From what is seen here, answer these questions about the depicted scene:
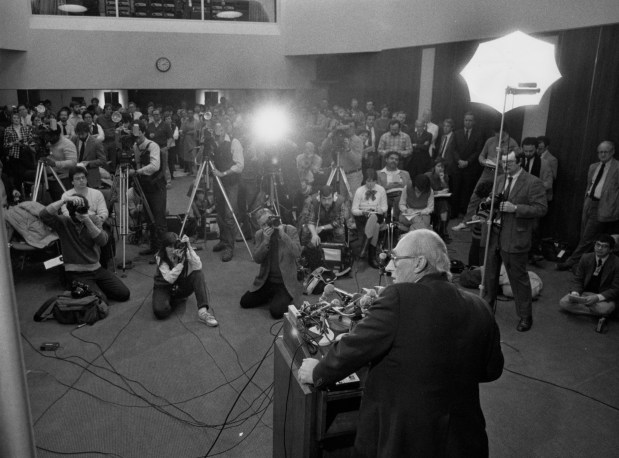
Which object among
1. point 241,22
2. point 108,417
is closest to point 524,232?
point 108,417

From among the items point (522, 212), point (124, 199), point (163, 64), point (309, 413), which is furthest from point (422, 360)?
point (163, 64)

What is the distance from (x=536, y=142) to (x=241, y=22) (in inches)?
327

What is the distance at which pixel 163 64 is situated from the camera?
1198 centimetres

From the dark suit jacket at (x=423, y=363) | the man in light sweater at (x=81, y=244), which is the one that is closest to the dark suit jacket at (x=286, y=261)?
the man in light sweater at (x=81, y=244)

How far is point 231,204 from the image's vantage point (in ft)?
21.9

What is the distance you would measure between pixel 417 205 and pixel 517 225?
6.36 feet

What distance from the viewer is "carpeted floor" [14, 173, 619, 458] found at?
3.16 meters

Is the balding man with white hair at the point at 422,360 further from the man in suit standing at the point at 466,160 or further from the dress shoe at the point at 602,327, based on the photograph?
the man in suit standing at the point at 466,160

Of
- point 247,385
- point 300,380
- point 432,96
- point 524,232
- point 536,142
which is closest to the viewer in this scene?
point 300,380

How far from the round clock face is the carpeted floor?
26.1 feet

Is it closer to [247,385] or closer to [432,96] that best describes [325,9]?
[432,96]

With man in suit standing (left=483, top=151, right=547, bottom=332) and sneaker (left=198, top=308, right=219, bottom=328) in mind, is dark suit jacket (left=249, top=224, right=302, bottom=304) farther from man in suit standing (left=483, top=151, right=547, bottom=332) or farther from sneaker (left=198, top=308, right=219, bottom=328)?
man in suit standing (left=483, top=151, right=547, bottom=332)

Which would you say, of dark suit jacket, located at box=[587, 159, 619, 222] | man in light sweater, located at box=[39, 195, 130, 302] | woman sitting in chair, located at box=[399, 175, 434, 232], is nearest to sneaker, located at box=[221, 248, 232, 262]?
man in light sweater, located at box=[39, 195, 130, 302]

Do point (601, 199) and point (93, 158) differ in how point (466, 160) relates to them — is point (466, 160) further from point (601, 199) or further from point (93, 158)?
point (93, 158)
